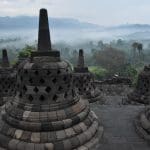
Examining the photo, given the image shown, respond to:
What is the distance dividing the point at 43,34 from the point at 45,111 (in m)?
2.53

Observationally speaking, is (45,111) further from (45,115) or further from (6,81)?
(6,81)

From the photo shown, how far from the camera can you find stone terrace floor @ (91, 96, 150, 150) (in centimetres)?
761

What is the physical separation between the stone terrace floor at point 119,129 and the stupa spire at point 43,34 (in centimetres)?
368

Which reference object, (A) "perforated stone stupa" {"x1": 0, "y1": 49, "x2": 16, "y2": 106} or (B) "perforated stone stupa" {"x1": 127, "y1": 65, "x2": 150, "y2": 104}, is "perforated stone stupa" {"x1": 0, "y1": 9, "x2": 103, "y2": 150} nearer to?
(A) "perforated stone stupa" {"x1": 0, "y1": 49, "x2": 16, "y2": 106}

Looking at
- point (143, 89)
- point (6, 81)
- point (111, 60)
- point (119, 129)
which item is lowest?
point (111, 60)

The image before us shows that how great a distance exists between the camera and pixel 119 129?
28.5 ft

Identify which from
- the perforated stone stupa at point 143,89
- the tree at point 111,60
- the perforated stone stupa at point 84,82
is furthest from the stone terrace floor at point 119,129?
the tree at point 111,60

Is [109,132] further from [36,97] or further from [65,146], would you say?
[36,97]

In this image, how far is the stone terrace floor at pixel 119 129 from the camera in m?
7.61

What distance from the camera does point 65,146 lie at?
701 cm

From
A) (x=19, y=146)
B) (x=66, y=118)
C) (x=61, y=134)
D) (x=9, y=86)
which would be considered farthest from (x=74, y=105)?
(x=9, y=86)

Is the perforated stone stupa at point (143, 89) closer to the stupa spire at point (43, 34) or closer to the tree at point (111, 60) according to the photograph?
the stupa spire at point (43, 34)

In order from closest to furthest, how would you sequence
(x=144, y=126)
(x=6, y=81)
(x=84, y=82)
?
1. (x=144, y=126)
2. (x=6, y=81)
3. (x=84, y=82)

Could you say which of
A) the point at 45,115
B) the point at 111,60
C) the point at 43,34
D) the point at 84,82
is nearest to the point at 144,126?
the point at 45,115
